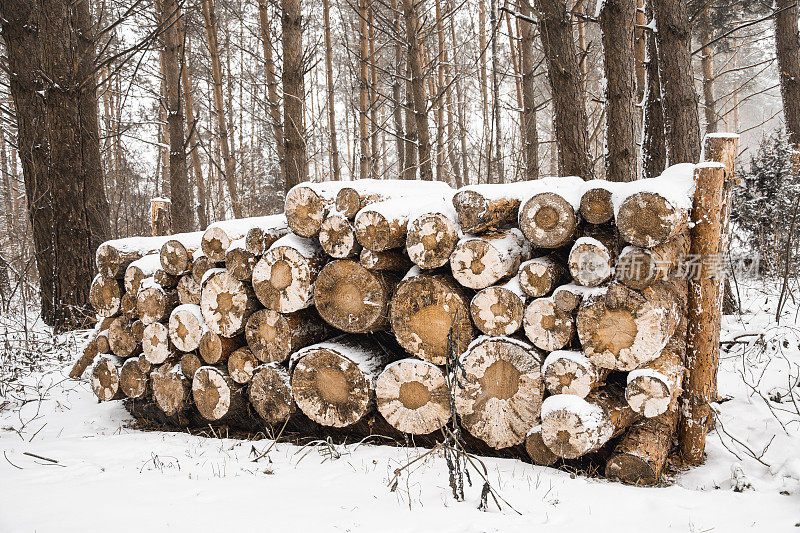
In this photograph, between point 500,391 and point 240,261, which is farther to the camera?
point 240,261

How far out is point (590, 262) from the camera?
2.43 meters

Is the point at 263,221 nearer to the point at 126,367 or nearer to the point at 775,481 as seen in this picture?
the point at 126,367

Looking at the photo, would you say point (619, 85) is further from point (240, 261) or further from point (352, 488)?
point (352, 488)

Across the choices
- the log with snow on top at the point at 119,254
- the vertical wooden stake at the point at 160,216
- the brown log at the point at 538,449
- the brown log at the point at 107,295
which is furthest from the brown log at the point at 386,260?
the vertical wooden stake at the point at 160,216

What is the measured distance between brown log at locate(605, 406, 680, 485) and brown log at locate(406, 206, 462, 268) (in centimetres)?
128

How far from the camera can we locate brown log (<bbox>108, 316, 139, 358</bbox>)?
3.81m

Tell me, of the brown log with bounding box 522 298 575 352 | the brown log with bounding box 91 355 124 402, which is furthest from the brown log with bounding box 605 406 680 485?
the brown log with bounding box 91 355 124 402

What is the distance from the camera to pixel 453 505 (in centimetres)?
210

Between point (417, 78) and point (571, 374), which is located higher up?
point (417, 78)

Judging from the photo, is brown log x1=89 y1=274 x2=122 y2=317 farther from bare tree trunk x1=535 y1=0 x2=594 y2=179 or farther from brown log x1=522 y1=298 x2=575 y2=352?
bare tree trunk x1=535 y1=0 x2=594 y2=179

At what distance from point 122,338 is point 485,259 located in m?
2.97

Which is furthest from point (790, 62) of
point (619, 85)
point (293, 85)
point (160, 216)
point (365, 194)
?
point (160, 216)

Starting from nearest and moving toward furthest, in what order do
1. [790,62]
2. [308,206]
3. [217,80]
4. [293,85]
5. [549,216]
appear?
[549,216] → [308,206] → [293,85] → [790,62] → [217,80]

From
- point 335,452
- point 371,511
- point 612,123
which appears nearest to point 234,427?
point 335,452
